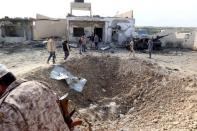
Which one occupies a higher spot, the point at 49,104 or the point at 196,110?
the point at 49,104

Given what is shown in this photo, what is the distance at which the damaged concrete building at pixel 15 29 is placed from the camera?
35719 mm

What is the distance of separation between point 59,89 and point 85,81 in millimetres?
1971

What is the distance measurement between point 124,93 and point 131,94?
0.49 m

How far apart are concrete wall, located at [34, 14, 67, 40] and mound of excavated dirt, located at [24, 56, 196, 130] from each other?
18.8 m

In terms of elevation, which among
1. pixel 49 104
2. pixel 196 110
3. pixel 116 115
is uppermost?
pixel 49 104

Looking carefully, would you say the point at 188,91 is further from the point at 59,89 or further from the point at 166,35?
the point at 166,35

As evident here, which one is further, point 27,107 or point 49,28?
point 49,28

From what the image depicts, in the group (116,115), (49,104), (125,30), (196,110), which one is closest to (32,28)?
(125,30)

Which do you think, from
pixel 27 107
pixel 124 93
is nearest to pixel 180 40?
pixel 124 93

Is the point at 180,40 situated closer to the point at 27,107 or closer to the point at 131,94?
the point at 131,94

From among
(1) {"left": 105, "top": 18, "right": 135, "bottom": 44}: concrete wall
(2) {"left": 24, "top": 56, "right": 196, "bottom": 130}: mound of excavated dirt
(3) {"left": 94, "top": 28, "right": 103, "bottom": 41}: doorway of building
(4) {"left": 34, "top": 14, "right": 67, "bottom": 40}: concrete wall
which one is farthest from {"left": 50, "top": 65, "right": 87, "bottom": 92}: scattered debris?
(4) {"left": 34, "top": 14, "right": 67, "bottom": 40}: concrete wall

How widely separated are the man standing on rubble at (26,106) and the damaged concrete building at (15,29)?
1326 inches

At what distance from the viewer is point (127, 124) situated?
11188mm

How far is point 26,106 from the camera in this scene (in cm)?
270
